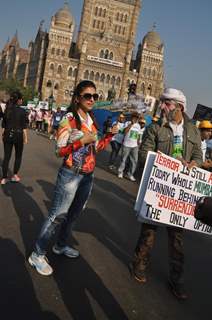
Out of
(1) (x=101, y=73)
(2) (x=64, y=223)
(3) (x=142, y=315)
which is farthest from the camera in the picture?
(1) (x=101, y=73)

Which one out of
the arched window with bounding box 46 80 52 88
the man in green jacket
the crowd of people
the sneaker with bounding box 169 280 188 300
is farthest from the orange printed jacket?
the arched window with bounding box 46 80 52 88

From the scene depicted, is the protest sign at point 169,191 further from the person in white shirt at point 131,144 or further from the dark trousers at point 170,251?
the person in white shirt at point 131,144

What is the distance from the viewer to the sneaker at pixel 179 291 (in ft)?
12.0

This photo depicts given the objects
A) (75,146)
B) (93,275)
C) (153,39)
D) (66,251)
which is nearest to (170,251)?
(93,275)

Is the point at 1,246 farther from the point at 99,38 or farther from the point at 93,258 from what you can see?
the point at 99,38

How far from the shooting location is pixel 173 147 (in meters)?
3.83

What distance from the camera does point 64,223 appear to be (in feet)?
13.4

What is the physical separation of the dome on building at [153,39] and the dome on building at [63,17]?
17.9 meters

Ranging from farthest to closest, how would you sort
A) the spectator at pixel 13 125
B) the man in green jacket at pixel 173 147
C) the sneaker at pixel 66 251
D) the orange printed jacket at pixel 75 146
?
the spectator at pixel 13 125 → the sneaker at pixel 66 251 → the man in green jacket at pixel 173 147 → the orange printed jacket at pixel 75 146

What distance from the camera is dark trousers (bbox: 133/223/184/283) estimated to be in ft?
12.3

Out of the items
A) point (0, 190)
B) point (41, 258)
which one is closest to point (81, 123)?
point (41, 258)

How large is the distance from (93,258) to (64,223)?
0.57 metres

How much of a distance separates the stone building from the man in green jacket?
74.5 metres

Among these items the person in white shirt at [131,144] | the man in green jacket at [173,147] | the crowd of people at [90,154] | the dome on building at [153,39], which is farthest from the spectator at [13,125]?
the dome on building at [153,39]
